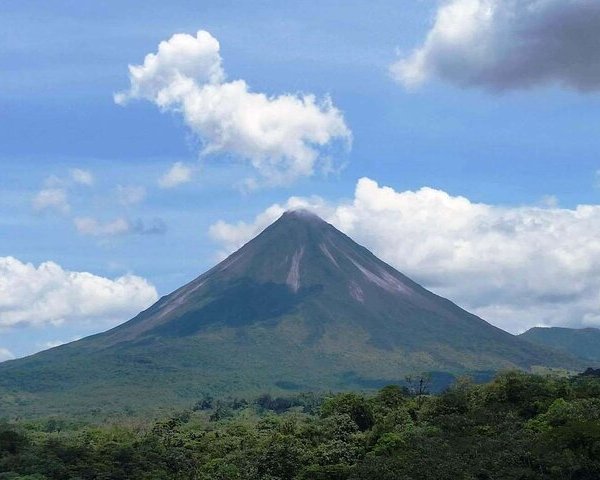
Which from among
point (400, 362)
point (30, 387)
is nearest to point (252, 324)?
point (400, 362)

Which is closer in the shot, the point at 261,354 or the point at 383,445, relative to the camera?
the point at 383,445

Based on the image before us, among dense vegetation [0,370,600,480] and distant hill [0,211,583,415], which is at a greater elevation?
distant hill [0,211,583,415]

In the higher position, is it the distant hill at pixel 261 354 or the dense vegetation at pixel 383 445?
the distant hill at pixel 261 354

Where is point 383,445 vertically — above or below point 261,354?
below

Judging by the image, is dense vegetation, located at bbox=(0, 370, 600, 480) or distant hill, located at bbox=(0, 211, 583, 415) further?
distant hill, located at bbox=(0, 211, 583, 415)
